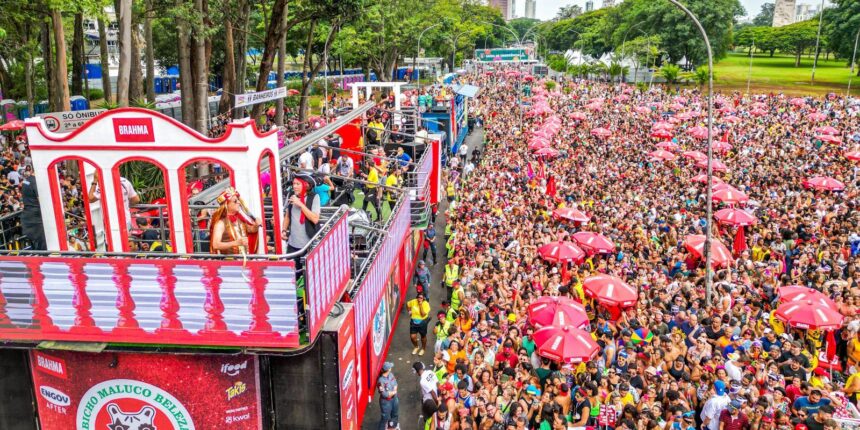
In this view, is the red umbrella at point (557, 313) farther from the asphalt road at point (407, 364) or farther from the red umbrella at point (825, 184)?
the red umbrella at point (825, 184)

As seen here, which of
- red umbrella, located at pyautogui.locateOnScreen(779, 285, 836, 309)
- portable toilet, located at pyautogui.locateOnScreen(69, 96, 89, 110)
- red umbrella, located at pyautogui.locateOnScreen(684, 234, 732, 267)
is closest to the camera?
red umbrella, located at pyautogui.locateOnScreen(779, 285, 836, 309)

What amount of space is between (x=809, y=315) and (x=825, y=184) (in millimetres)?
13227

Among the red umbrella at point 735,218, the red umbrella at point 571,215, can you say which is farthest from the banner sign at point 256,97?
the red umbrella at point 735,218

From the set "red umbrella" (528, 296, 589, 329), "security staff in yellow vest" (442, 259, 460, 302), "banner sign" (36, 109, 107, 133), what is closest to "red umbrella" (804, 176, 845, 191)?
"security staff in yellow vest" (442, 259, 460, 302)

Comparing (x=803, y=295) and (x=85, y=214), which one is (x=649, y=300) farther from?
(x=85, y=214)

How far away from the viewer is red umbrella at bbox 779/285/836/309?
12.3 m

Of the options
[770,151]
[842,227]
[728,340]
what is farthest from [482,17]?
[728,340]

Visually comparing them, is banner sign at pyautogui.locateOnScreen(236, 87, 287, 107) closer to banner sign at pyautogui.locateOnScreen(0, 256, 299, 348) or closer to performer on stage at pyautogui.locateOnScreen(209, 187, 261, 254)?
performer on stage at pyautogui.locateOnScreen(209, 187, 261, 254)

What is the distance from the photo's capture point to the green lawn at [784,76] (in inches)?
2946

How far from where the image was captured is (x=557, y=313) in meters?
11.5

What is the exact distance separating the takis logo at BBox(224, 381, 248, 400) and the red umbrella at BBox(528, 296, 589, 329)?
5.56 metres

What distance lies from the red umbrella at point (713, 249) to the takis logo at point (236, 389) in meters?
12.2

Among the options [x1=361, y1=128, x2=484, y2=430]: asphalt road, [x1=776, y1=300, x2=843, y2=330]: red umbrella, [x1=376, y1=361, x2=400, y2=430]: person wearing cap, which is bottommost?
[x1=361, y1=128, x2=484, y2=430]: asphalt road

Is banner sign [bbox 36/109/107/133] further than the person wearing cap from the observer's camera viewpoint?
No
